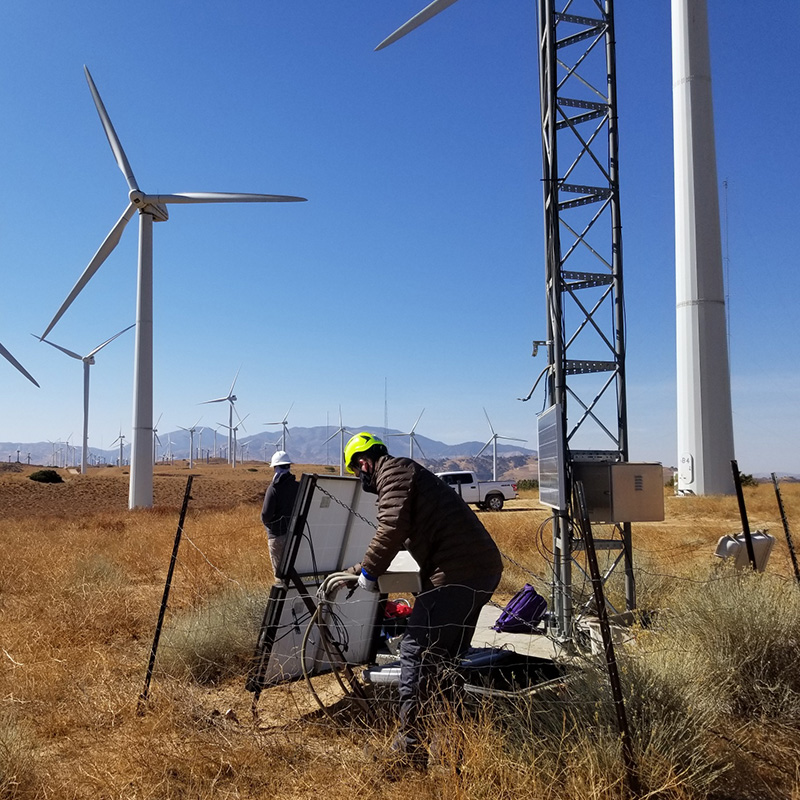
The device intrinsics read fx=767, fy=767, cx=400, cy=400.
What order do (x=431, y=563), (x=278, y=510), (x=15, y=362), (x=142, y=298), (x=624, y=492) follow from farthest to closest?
(x=142, y=298)
(x=15, y=362)
(x=278, y=510)
(x=624, y=492)
(x=431, y=563)

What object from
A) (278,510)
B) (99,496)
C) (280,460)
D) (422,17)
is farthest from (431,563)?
(99,496)

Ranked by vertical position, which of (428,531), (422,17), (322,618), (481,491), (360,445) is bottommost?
(481,491)

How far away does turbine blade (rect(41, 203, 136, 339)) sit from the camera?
29.5 metres

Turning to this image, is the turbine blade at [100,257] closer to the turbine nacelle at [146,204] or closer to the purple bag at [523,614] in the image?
the turbine nacelle at [146,204]

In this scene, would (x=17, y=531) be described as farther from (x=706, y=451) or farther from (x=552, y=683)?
(x=706, y=451)

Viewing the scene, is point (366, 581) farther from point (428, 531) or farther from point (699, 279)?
point (699, 279)

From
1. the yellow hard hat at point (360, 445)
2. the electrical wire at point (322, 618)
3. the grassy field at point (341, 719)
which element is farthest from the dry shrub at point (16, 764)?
the yellow hard hat at point (360, 445)

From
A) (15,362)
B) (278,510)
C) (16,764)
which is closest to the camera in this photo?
(16,764)

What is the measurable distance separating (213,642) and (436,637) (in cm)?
316

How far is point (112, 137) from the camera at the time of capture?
31.3 metres

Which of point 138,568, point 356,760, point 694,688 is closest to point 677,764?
point 694,688

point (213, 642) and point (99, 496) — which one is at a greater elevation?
point (213, 642)

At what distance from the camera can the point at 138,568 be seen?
12.5 m

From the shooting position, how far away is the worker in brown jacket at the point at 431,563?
14.7ft
